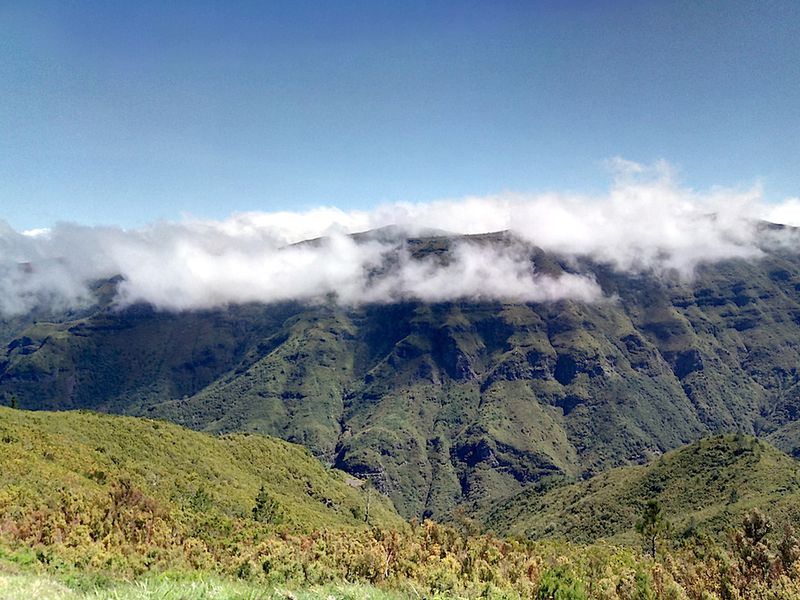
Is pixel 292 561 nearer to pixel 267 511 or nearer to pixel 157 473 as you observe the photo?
pixel 267 511

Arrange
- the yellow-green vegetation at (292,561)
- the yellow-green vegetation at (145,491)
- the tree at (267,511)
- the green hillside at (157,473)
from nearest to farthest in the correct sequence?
the yellow-green vegetation at (292,561), the yellow-green vegetation at (145,491), the green hillside at (157,473), the tree at (267,511)

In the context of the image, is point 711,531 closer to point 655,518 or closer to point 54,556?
point 655,518

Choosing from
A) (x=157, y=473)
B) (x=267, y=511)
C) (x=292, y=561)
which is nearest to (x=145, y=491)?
(x=267, y=511)

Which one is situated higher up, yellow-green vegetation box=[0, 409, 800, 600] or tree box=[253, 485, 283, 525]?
yellow-green vegetation box=[0, 409, 800, 600]

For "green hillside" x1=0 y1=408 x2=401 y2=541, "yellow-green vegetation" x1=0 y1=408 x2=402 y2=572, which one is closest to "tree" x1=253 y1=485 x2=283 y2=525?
"yellow-green vegetation" x1=0 y1=408 x2=402 y2=572

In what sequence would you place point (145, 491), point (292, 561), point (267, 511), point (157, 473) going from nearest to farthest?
point (292, 561)
point (145, 491)
point (267, 511)
point (157, 473)

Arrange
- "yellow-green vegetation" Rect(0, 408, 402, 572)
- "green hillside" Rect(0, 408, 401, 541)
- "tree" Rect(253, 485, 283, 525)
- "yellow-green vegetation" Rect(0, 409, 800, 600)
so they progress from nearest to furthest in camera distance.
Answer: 1. "yellow-green vegetation" Rect(0, 409, 800, 600)
2. "yellow-green vegetation" Rect(0, 408, 402, 572)
3. "green hillside" Rect(0, 408, 401, 541)
4. "tree" Rect(253, 485, 283, 525)

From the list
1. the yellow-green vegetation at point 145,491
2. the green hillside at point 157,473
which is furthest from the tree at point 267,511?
the green hillside at point 157,473

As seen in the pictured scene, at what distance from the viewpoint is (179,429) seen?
147 metres

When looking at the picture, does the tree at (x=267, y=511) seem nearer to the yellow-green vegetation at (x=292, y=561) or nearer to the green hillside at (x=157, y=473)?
the green hillside at (x=157, y=473)

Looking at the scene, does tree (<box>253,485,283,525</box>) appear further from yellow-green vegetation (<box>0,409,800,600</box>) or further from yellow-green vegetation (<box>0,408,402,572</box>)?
yellow-green vegetation (<box>0,409,800,600</box>)

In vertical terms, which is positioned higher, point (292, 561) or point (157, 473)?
point (292, 561)

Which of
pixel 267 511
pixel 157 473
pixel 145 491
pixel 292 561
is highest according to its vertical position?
pixel 292 561

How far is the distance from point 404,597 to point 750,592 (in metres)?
18.2
